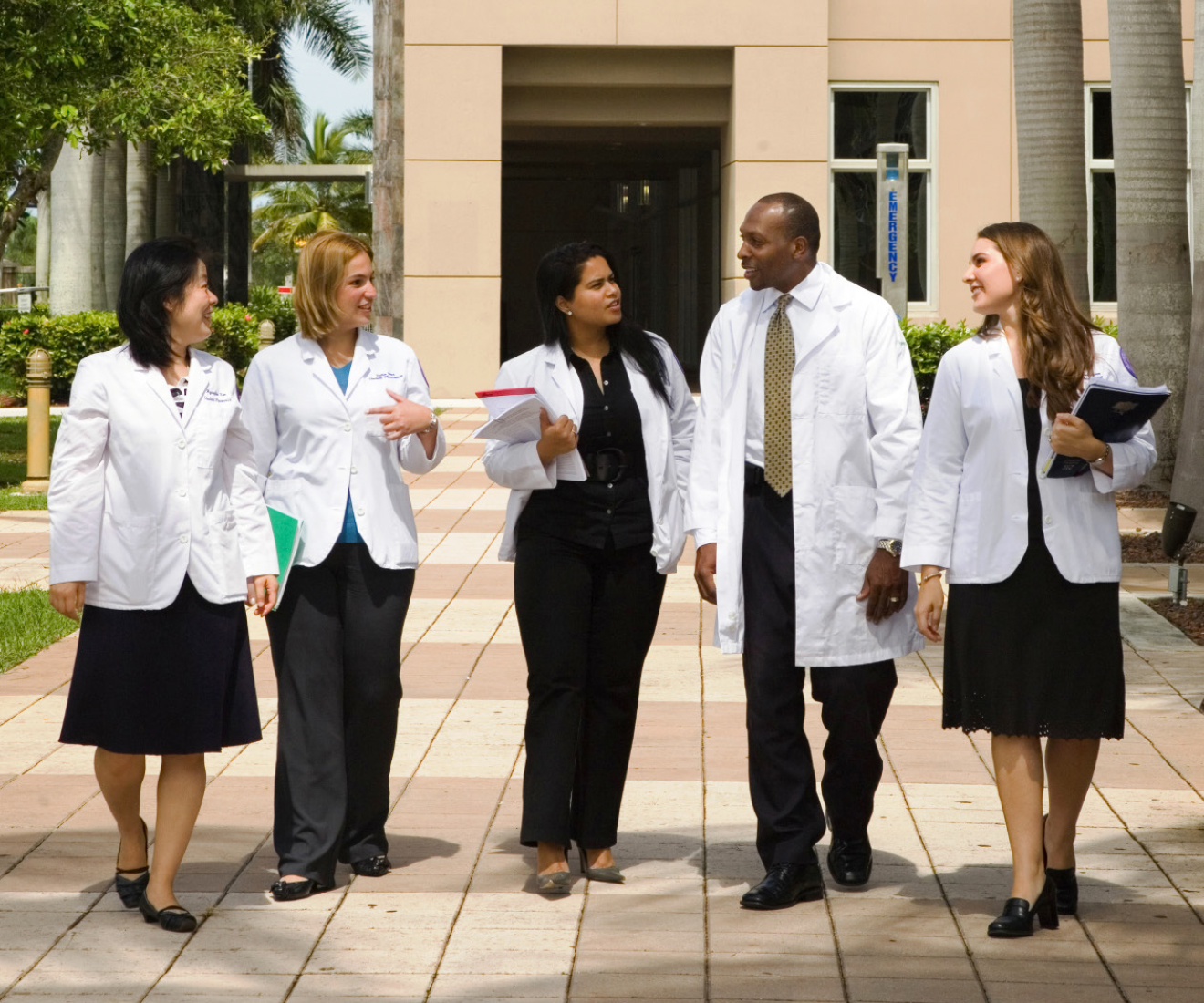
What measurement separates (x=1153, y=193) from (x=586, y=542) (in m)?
10.1

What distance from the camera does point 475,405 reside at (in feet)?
79.3

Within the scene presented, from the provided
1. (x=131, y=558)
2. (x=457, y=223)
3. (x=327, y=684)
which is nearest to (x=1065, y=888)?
(x=327, y=684)

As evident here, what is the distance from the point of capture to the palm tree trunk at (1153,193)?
44.3ft

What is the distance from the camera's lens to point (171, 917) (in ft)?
15.5

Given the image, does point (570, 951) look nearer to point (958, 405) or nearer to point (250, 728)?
point (250, 728)

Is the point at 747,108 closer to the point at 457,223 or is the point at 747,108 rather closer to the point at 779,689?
the point at 457,223

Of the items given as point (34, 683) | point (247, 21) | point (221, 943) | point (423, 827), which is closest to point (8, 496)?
point (34, 683)

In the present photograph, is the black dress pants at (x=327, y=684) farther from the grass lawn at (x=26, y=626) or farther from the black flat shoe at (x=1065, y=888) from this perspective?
the grass lawn at (x=26, y=626)

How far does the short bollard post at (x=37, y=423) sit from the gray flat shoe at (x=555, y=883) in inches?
484

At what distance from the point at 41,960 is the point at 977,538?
2.72 metres

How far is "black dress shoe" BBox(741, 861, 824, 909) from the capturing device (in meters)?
4.94

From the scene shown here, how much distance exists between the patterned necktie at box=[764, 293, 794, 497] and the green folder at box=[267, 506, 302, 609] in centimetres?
139

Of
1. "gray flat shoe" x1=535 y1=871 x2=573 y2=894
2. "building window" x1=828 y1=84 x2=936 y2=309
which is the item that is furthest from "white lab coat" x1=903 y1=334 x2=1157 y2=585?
"building window" x1=828 y1=84 x2=936 y2=309

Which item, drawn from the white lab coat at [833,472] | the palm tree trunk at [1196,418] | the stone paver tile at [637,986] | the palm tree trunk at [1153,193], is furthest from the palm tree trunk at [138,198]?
the stone paver tile at [637,986]
